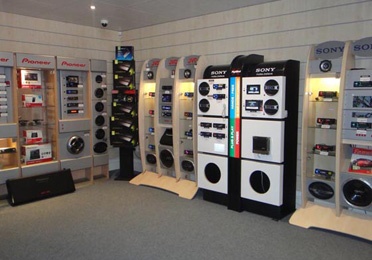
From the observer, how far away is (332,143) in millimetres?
4141

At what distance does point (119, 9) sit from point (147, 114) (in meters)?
1.83

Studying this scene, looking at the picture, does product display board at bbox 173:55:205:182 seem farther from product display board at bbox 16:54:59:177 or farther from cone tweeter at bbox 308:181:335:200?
product display board at bbox 16:54:59:177

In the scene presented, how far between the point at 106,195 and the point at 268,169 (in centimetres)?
259

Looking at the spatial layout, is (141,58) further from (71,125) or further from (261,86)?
(261,86)

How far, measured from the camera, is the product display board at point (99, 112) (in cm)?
582

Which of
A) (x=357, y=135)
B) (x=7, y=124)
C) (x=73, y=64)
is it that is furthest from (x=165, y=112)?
(x=357, y=135)

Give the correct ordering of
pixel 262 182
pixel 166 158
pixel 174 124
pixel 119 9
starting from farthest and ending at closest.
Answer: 1. pixel 166 158
2. pixel 174 124
3. pixel 119 9
4. pixel 262 182

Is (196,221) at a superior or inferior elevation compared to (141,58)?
inferior

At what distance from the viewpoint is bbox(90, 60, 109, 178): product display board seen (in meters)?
5.82

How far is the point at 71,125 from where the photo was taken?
552cm

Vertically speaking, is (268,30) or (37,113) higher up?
(268,30)

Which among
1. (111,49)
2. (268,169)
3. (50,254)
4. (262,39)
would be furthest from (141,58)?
(50,254)

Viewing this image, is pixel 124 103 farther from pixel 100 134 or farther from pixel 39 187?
pixel 39 187

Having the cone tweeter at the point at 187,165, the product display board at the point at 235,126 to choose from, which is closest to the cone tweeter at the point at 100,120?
the cone tweeter at the point at 187,165
